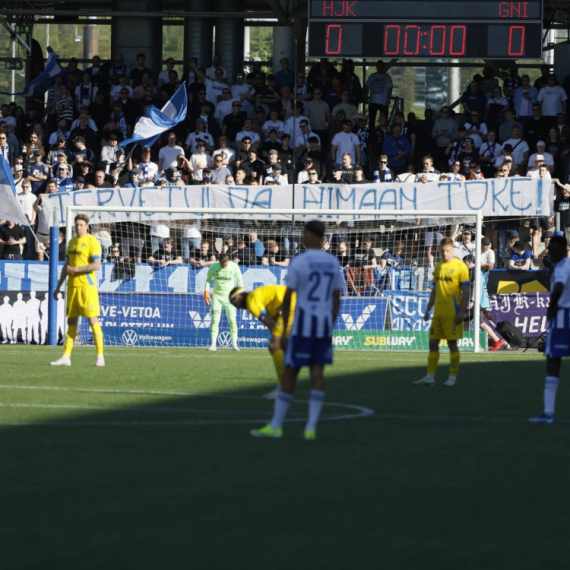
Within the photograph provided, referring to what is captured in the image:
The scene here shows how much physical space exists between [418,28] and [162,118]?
6.02 m

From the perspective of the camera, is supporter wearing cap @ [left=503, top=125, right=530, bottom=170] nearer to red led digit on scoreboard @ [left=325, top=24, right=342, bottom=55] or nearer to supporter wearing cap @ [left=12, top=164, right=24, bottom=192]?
red led digit on scoreboard @ [left=325, top=24, right=342, bottom=55]

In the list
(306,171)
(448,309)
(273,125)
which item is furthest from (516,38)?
(448,309)

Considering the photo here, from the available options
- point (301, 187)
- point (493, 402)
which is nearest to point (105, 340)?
point (301, 187)

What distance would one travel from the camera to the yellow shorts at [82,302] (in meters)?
13.9

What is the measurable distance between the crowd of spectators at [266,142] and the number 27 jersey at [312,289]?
1284 cm

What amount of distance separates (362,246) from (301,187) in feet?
5.89

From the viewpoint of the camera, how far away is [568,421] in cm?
974

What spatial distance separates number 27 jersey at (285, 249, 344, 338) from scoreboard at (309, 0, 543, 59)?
41.8 ft

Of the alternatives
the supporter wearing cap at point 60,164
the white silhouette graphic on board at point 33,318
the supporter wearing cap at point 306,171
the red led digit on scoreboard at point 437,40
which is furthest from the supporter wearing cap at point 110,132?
the red led digit on scoreboard at point 437,40

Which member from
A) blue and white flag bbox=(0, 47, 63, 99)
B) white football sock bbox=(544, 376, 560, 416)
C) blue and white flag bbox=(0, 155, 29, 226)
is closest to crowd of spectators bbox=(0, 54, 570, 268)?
blue and white flag bbox=(0, 47, 63, 99)

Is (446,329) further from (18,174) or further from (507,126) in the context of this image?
(18,174)

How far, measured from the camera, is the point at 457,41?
20.3 metres

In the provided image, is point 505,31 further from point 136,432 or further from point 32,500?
point 32,500

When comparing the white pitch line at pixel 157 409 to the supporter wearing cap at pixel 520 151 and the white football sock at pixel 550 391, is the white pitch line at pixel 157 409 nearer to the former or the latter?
the white football sock at pixel 550 391
